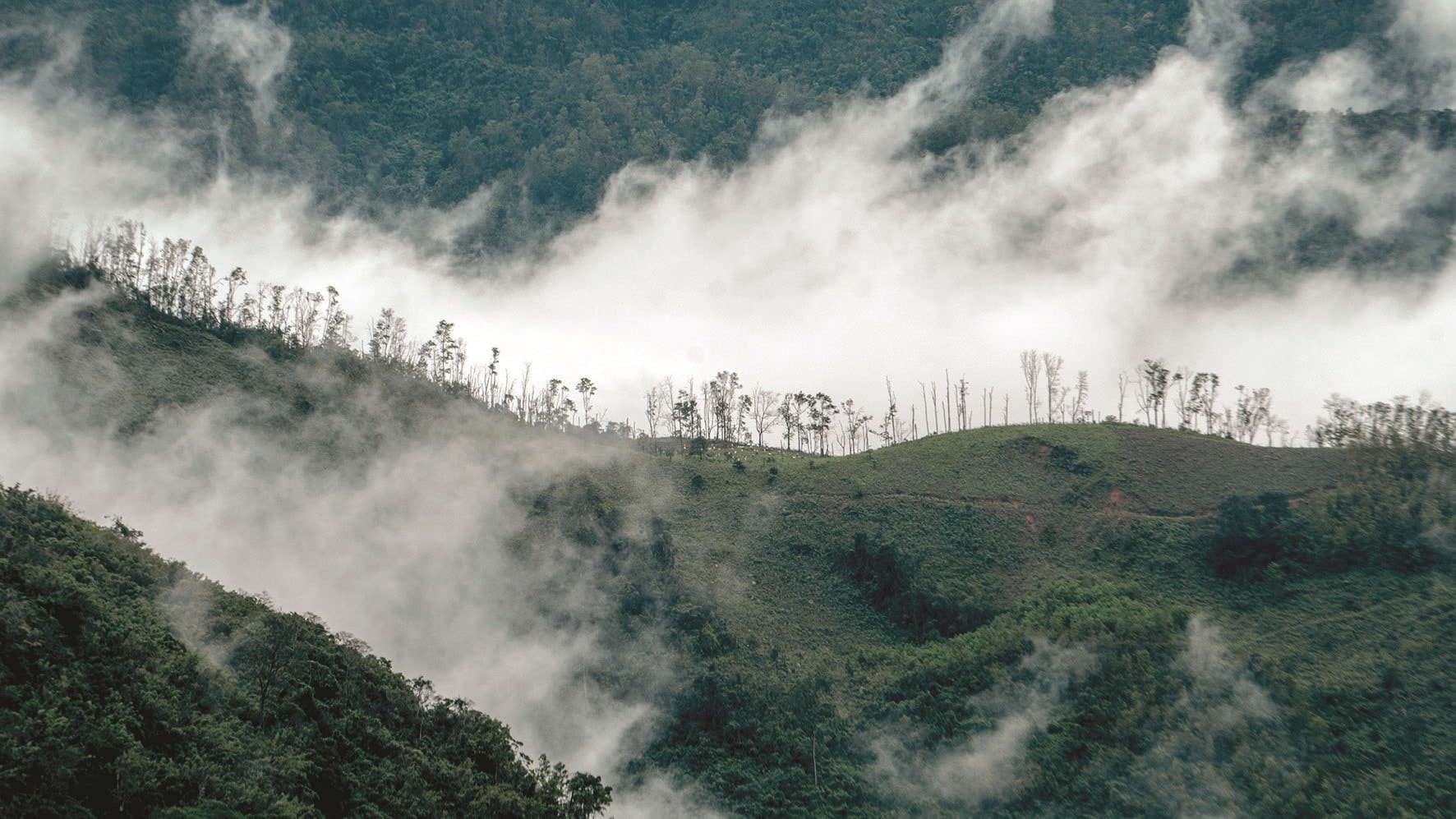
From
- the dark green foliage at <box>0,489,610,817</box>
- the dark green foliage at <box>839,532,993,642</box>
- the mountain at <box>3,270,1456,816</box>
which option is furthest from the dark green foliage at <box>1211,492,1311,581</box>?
the dark green foliage at <box>0,489,610,817</box>

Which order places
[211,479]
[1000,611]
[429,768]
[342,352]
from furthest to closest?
[342,352] < [211,479] < [1000,611] < [429,768]

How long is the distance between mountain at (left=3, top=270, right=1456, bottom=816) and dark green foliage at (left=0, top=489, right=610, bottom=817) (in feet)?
0.87

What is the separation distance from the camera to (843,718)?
334 feet

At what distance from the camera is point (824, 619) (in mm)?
117438

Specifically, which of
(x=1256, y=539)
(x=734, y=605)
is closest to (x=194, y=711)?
(x=734, y=605)

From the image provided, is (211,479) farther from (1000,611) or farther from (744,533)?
(1000,611)

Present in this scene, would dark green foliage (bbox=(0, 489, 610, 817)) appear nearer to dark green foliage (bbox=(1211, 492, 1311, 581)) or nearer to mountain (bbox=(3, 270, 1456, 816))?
mountain (bbox=(3, 270, 1456, 816))

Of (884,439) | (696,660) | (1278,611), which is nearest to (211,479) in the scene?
(696,660)

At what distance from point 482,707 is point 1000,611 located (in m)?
52.9

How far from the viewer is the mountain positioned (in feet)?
224

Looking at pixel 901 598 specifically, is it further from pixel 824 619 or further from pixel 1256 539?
pixel 1256 539

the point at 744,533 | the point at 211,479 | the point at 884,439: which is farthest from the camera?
the point at 884,439

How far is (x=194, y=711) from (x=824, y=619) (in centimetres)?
6811

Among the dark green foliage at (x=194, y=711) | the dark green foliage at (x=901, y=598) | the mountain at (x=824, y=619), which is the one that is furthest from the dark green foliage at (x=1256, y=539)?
the dark green foliage at (x=194, y=711)
